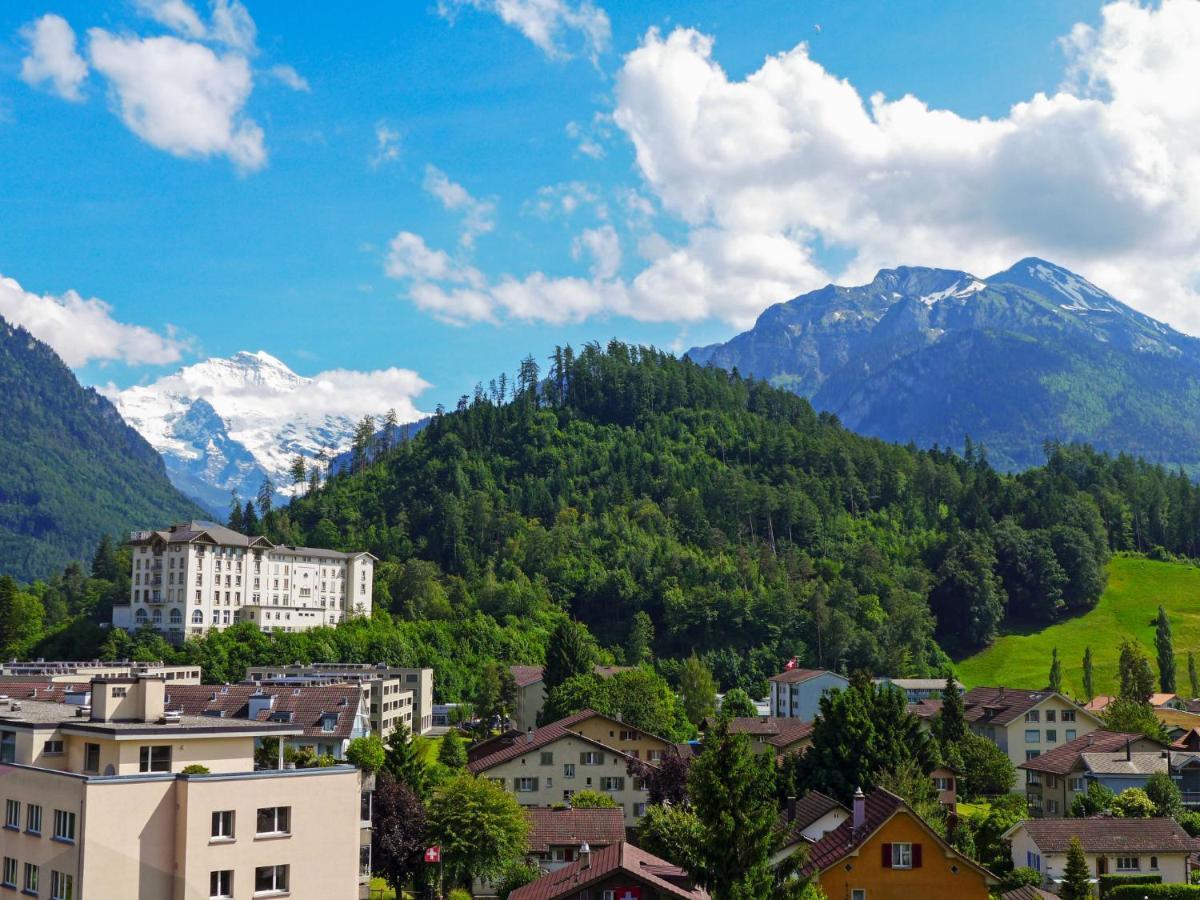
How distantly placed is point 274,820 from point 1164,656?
13586 cm

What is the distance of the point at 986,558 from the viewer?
173250 millimetres

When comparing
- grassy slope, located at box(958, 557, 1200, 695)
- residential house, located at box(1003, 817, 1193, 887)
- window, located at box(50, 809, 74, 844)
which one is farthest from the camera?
grassy slope, located at box(958, 557, 1200, 695)

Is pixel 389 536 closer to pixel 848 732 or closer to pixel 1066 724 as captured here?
pixel 1066 724

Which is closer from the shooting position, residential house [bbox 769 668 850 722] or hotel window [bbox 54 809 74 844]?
hotel window [bbox 54 809 74 844]

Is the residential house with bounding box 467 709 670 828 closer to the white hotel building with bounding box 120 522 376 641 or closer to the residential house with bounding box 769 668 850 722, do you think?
the residential house with bounding box 769 668 850 722

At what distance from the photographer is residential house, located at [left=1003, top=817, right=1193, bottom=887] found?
59406 mm

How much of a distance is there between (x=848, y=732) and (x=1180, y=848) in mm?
19105

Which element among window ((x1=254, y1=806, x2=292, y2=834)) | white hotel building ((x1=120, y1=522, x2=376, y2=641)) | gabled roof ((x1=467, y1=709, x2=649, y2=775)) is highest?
white hotel building ((x1=120, y1=522, x2=376, y2=641))

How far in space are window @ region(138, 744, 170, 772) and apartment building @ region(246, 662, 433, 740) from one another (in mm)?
71531

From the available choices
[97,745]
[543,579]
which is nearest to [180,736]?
[97,745]

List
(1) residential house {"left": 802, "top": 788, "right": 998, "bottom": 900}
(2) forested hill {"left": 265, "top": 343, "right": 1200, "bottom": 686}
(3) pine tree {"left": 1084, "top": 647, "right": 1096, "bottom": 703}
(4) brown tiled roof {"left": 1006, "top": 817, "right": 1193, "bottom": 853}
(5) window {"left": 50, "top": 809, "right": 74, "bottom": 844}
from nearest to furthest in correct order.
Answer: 1. (5) window {"left": 50, "top": 809, "right": 74, "bottom": 844}
2. (1) residential house {"left": 802, "top": 788, "right": 998, "bottom": 900}
3. (4) brown tiled roof {"left": 1006, "top": 817, "right": 1193, "bottom": 853}
4. (3) pine tree {"left": 1084, "top": 647, "right": 1096, "bottom": 703}
5. (2) forested hill {"left": 265, "top": 343, "right": 1200, "bottom": 686}

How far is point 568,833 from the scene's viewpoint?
6147 cm

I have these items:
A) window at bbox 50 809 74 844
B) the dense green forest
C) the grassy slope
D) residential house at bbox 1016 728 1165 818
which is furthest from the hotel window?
the grassy slope

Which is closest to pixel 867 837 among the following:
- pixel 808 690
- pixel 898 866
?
pixel 898 866
